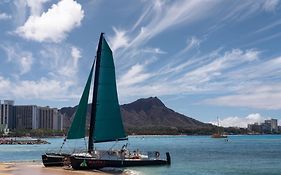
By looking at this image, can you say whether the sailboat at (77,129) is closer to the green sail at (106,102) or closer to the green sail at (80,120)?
the green sail at (80,120)

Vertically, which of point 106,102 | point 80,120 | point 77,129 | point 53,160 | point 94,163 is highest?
point 106,102

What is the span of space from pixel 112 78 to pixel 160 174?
13360 millimetres

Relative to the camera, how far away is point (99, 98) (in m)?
56.6

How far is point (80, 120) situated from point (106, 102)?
4621 millimetres

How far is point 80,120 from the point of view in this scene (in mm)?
58938

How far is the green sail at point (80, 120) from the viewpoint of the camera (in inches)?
2312

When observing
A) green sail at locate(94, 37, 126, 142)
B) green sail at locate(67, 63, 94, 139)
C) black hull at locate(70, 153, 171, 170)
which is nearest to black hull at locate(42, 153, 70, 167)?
green sail at locate(67, 63, 94, 139)

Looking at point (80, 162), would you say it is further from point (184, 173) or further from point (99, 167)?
point (184, 173)

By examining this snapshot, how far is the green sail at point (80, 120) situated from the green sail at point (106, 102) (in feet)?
7.72

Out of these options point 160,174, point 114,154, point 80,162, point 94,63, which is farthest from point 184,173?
point 94,63

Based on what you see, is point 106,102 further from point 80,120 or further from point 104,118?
point 80,120

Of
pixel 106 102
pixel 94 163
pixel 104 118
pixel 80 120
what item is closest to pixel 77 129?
pixel 80 120

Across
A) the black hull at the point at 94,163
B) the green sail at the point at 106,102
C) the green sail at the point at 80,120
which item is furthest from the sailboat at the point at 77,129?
the black hull at the point at 94,163

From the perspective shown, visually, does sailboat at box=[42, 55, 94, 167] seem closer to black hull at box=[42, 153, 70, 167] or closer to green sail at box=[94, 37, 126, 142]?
black hull at box=[42, 153, 70, 167]
